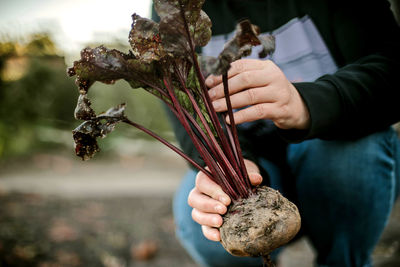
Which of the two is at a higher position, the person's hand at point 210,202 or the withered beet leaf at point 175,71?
the withered beet leaf at point 175,71

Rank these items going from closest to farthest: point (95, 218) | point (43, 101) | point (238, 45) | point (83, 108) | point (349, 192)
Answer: point (238, 45)
point (83, 108)
point (349, 192)
point (95, 218)
point (43, 101)

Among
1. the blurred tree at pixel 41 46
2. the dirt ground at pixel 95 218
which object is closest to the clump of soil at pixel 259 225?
the dirt ground at pixel 95 218

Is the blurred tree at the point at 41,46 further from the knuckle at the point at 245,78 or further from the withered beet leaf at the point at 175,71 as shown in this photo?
the knuckle at the point at 245,78

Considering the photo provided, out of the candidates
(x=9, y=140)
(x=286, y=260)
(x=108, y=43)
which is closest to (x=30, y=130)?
(x=9, y=140)

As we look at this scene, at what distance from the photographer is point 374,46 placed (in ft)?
3.49

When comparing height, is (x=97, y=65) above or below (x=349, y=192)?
above

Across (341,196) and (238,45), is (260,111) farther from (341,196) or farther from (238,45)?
(341,196)

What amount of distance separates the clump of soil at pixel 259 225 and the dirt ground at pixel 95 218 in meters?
1.31

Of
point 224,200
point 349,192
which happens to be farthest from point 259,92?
point 349,192

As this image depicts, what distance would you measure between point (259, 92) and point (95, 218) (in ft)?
7.36

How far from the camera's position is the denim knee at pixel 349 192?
3.72ft

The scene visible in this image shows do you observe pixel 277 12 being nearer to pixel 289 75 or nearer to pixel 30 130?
pixel 289 75

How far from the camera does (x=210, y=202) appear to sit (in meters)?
0.80

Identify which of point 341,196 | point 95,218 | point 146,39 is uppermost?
point 146,39
